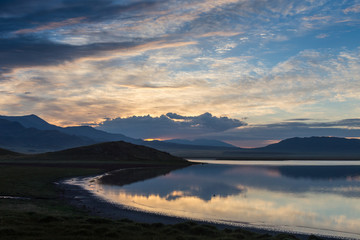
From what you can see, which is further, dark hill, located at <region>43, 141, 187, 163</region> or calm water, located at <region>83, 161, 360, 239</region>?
dark hill, located at <region>43, 141, 187, 163</region>

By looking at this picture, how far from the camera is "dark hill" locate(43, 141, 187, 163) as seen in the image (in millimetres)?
167000

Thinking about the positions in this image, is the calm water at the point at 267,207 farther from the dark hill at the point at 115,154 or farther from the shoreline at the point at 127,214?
the dark hill at the point at 115,154

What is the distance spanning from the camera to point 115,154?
173 m

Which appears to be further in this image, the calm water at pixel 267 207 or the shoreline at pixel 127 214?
the calm water at pixel 267 207

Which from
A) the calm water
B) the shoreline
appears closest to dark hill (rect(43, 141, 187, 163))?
the calm water

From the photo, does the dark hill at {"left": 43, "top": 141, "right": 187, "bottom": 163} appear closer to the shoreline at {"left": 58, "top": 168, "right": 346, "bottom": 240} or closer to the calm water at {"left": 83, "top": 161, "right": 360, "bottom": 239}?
the calm water at {"left": 83, "top": 161, "right": 360, "bottom": 239}

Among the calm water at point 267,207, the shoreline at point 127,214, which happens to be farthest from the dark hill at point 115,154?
the shoreline at point 127,214

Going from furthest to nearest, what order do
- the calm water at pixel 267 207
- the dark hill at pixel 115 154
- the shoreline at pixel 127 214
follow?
the dark hill at pixel 115 154 → the calm water at pixel 267 207 → the shoreline at pixel 127 214

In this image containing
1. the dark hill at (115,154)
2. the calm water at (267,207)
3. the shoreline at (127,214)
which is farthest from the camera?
the dark hill at (115,154)

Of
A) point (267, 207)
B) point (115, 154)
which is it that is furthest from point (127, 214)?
point (115, 154)

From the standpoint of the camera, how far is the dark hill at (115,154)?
167000mm

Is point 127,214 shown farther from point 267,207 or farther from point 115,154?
point 115,154

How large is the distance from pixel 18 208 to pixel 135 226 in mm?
13508

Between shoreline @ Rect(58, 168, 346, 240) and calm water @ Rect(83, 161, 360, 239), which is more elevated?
shoreline @ Rect(58, 168, 346, 240)
